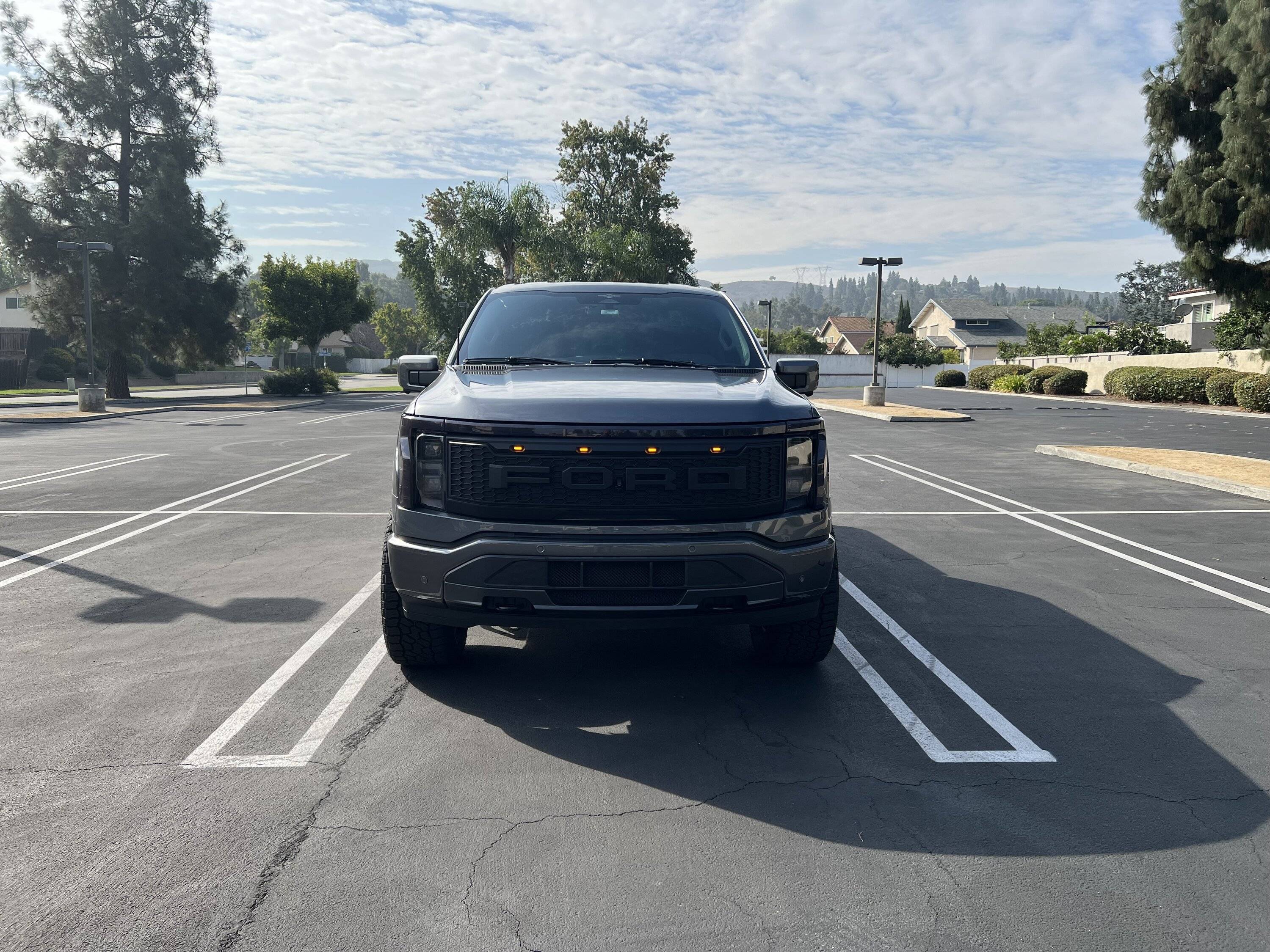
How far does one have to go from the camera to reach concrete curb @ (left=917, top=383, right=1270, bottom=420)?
2925cm

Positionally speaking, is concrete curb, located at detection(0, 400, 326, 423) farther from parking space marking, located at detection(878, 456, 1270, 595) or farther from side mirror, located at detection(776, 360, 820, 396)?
side mirror, located at detection(776, 360, 820, 396)

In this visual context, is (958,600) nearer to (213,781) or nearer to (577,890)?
(577,890)

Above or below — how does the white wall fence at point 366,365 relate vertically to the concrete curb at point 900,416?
above

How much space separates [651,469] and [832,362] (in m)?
69.0

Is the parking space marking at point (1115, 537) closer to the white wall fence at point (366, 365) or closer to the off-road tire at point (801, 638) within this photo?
the off-road tire at point (801, 638)

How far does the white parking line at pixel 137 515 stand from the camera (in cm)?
822

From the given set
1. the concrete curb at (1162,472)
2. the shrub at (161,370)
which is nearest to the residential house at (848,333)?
the shrub at (161,370)

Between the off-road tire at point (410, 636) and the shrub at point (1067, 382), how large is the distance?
4429 centimetres

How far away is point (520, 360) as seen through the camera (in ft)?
17.9

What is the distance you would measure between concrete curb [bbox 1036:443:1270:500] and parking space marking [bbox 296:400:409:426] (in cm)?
1445

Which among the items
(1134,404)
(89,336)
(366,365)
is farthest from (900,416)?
(366,365)

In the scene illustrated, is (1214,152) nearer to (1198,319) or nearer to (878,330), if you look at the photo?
(878,330)

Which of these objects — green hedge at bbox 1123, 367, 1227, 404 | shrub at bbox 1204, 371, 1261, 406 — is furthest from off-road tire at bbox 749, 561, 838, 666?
green hedge at bbox 1123, 367, 1227, 404

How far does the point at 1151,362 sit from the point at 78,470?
4210 centimetres
